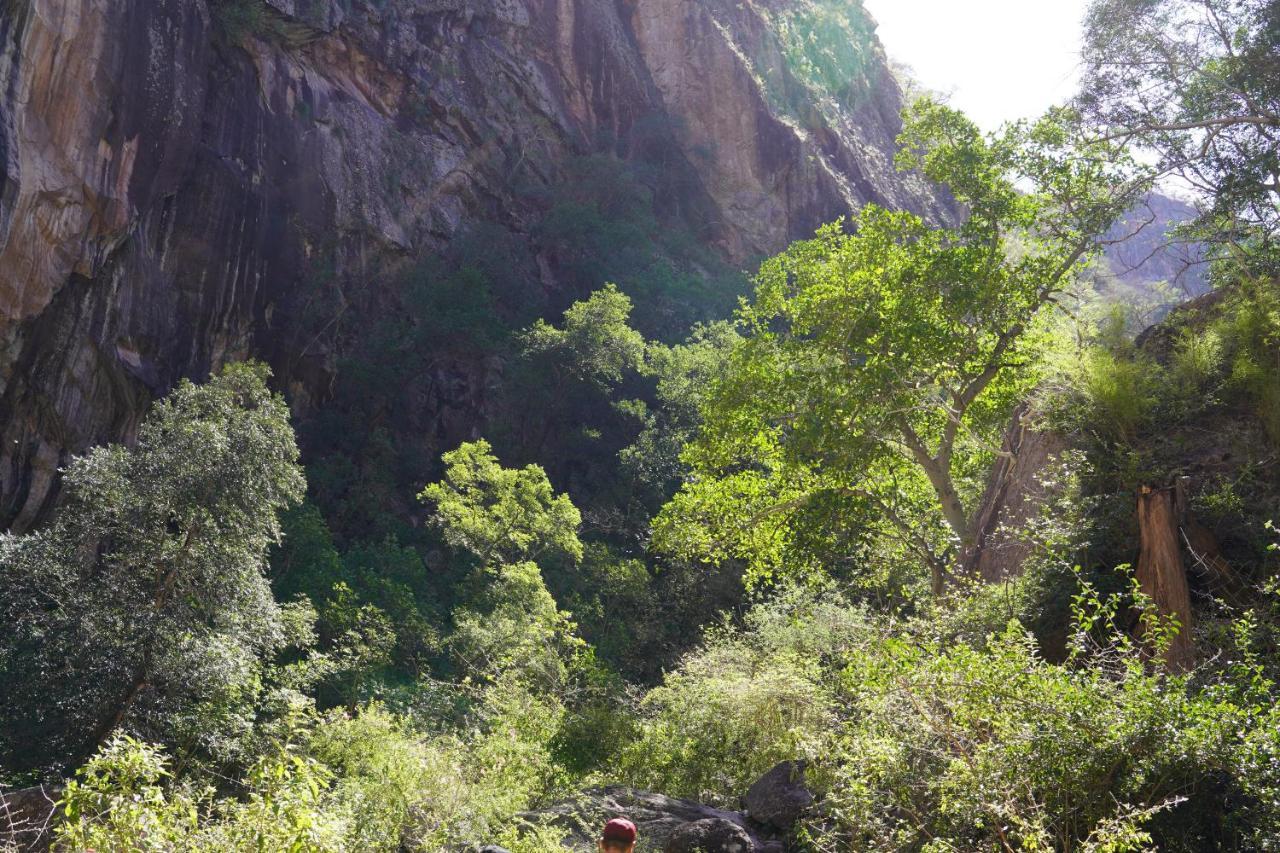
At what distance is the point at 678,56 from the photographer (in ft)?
154

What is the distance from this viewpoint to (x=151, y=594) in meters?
13.7

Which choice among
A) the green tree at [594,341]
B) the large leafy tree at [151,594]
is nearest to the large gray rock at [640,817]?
the large leafy tree at [151,594]

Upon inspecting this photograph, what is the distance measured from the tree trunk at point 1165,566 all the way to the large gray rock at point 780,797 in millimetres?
3115

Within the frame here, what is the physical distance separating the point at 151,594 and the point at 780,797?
9.12 m

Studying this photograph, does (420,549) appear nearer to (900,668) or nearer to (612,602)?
(612,602)

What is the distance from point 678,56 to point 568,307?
15.1m

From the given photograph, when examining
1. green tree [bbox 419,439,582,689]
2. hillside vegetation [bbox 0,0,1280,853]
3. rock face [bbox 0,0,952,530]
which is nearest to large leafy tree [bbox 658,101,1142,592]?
hillside vegetation [bbox 0,0,1280,853]

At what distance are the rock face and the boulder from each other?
17.3 meters

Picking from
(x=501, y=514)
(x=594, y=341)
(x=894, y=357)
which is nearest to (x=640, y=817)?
(x=894, y=357)

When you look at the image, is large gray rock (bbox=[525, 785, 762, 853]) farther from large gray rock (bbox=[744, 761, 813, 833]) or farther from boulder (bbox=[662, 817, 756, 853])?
large gray rock (bbox=[744, 761, 813, 833])

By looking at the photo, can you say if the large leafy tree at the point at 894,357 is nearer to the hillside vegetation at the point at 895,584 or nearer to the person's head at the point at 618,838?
the hillside vegetation at the point at 895,584

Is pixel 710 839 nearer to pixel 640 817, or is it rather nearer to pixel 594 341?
pixel 640 817

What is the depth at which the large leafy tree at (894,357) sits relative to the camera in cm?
1130

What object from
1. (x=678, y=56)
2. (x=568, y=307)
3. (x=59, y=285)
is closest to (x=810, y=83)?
(x=678, y=56)
